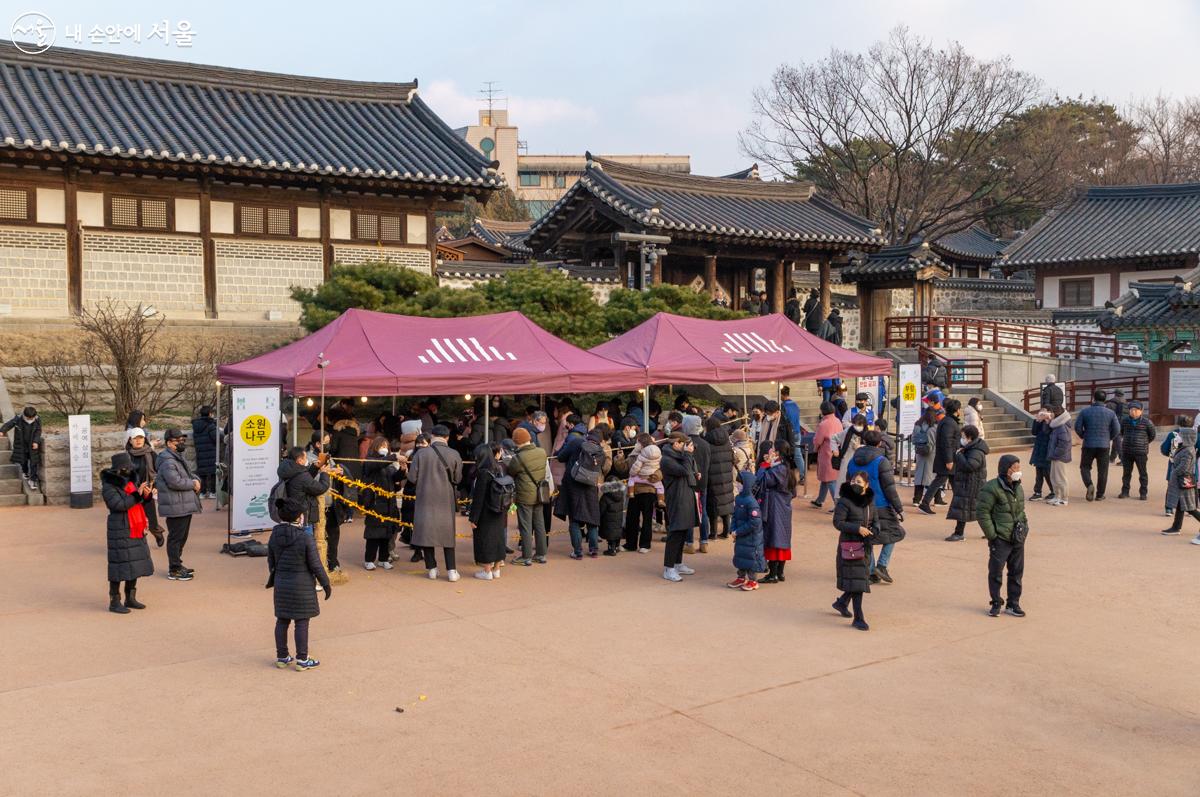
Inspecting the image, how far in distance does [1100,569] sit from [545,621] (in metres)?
6.48

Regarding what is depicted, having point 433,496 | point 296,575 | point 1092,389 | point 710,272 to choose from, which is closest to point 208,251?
point 710,272

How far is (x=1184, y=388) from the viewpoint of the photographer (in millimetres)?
22141

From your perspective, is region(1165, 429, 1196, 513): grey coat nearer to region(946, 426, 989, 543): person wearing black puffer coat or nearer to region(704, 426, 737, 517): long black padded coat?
region(946, 426, 989, 543): person wearing black puffer coat

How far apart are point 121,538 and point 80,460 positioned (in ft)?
19.9

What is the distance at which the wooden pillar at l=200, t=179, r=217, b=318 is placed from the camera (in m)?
21.5

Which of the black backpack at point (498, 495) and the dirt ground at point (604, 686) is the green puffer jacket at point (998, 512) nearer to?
the dirt ground at point (604, 686)

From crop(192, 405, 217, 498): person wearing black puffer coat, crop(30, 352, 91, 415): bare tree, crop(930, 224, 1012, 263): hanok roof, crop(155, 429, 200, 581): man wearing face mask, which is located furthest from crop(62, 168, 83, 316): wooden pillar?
Answer: crop(930, 224, 1012, 263): hanok roof

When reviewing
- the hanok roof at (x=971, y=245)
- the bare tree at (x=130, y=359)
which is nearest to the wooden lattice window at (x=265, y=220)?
the bare tree at (x=130, y=359)

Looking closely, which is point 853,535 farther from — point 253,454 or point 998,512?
point 253,454

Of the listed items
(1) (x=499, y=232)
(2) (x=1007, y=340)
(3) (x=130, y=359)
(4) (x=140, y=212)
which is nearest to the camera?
(3) (x=130, y=359)

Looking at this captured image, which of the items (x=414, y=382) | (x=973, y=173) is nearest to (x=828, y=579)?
(x=414, y=382)

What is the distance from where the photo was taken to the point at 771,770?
631 cm

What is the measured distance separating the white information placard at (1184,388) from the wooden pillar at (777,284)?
10294 mm

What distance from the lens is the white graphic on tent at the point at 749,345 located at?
1589cm
